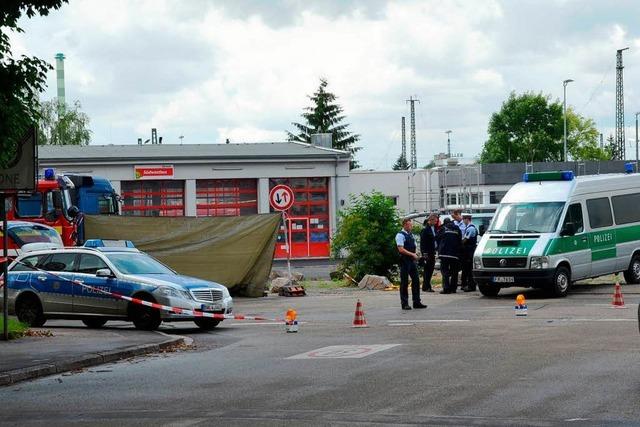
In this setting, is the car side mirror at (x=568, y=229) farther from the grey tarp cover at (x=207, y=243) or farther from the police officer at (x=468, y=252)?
the grey tarp cover at (x=207, y=243)

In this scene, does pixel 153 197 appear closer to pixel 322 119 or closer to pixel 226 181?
pixel 226 181

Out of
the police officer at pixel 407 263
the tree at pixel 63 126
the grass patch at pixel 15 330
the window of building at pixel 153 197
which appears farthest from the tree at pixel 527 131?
the grass patch at pixel 15 330

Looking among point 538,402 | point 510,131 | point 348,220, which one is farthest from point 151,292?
point 510,131

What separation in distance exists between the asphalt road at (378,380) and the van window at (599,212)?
22.0 ft

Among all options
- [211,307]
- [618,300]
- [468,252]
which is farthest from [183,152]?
[618,300]

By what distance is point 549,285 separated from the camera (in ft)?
83.3

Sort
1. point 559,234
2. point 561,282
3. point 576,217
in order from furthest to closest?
1. point 576,217
2. point 559,234
3. point 561,282

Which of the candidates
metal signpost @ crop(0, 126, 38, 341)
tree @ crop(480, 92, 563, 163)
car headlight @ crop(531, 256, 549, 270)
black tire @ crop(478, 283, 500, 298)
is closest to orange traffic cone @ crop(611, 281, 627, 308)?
car headlight @ crop(531, 256, 549, 270)

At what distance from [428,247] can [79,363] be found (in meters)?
15.1

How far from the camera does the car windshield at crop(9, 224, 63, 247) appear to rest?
2897cm

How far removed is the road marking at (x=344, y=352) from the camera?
15.0m

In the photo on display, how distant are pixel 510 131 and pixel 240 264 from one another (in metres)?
92.9

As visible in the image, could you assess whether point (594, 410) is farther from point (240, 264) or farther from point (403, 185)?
point (403, 185)

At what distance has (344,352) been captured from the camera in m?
15.5
